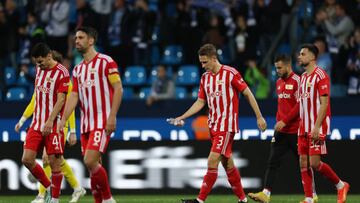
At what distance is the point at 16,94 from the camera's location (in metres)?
22.3

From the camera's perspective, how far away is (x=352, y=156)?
54.5 feet

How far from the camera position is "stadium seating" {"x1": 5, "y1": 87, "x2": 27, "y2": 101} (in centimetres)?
2224

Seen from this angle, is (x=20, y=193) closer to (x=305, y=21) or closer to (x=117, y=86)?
(x=117, y=86)

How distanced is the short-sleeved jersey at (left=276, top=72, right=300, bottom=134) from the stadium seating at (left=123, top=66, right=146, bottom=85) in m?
7.90

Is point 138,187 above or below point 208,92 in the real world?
below

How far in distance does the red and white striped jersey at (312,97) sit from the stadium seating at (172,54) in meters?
9.03

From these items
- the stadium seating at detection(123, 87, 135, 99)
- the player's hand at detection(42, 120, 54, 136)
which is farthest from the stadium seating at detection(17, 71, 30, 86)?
the player's hand at detection(42, 120, 54, 136)

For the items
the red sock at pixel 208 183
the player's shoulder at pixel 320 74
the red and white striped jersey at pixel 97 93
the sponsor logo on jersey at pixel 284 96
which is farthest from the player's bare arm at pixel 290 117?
the red and white striped jersey at pixel 97 93

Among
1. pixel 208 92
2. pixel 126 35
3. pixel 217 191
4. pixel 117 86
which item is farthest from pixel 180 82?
pixel 117 86

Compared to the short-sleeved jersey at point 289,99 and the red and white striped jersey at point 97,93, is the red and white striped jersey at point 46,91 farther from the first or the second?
the short-sleeved jersey at point 289,99

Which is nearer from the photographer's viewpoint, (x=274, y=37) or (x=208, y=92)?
(x=208, y=92)

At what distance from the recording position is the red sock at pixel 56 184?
1370cm

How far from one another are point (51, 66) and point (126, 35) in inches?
349

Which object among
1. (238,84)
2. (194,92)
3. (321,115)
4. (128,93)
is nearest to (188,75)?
(194,92)
